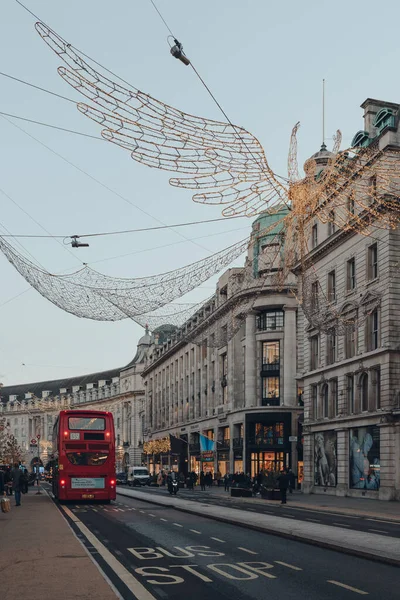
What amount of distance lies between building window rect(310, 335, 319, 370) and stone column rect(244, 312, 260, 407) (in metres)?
18.4

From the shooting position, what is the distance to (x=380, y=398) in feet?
153

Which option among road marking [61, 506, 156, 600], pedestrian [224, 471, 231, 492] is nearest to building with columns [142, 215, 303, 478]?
pedestrian [224, 471, 231, 492]

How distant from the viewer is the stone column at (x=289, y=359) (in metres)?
74.3

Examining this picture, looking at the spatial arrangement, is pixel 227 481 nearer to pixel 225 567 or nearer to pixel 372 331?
pixel 372 331

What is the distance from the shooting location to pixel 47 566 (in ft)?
48.4

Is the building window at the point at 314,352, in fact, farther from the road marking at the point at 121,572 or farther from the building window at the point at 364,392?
the road marking at the point at 121,572

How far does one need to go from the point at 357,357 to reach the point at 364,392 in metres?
2.10

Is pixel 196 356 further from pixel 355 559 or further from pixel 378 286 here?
pixel 355 559

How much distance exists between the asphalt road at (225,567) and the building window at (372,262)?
2776 centimetres

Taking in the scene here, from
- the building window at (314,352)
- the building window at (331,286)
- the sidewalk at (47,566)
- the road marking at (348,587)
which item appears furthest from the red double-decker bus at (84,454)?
the road marking at (348,587)

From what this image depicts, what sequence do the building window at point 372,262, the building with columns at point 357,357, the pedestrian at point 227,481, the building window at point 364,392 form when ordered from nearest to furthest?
1. the building with columns at point 357,357
2. the building window at point 372,262
3. the building window at point 364,392
4. the pedestrian at point 227,481

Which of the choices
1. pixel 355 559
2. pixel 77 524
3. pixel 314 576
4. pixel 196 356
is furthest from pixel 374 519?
pixel 196 356

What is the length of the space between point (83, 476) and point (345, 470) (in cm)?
1972

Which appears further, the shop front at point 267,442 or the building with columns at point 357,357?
the shop front at point 267,442
